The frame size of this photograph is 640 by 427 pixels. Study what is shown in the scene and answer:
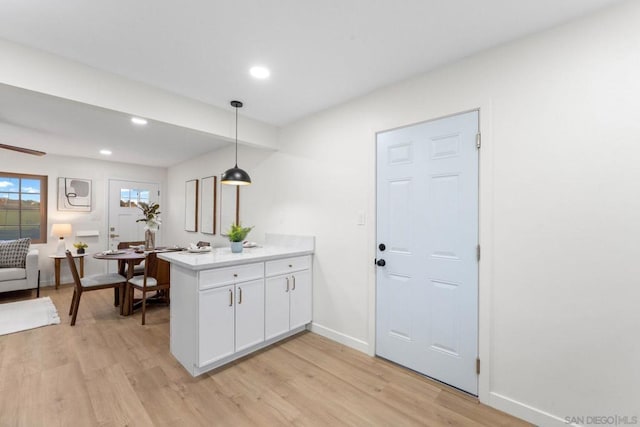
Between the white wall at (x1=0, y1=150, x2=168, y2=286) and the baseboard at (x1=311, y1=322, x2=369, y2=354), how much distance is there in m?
5.36

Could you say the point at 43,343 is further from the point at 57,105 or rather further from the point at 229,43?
the point at 229,43

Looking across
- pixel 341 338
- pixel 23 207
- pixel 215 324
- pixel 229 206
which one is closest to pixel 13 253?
pixel 23 207

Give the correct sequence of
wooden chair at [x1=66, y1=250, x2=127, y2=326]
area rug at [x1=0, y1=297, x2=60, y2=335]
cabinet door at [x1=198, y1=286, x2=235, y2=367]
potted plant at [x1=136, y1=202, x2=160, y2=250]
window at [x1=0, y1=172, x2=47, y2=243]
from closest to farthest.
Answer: cabinet door at [x1=198, y1=286, x2=235, y2=367] → area rug at [x1=0, y1=297, x2=60, y2=335] → wooden chair at [x1=66, y1=250, x2=127, y2=326] → potted plant at [x1=136, y1=202, x2=160, y2=250] → window at [x1=0, y1=172, x2=47, y2=243]

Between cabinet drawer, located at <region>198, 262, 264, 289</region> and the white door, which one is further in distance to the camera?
cabinet drawer, located at <region>198, 262, 264, 289</region>

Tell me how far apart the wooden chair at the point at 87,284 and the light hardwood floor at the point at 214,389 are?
496 mm

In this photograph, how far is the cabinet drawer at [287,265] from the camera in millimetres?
2776

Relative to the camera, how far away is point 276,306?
282cm

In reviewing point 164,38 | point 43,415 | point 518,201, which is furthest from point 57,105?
point 518,201

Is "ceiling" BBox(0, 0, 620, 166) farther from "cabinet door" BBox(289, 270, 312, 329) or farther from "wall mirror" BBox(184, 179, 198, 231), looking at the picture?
"wall mirror" BBox(184, 179, 198, 231)

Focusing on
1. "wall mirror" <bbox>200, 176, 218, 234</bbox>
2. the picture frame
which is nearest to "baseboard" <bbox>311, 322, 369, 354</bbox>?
"wall mirror" <bbox>200, 176, 218, 234</bbox>

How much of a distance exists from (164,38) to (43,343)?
333 centimetres

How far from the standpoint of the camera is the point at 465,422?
1772mm

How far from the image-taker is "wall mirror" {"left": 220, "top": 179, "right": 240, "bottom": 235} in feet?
14.4

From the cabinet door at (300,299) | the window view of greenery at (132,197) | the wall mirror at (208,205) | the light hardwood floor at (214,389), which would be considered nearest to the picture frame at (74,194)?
the window view of greenery at (132,197)
